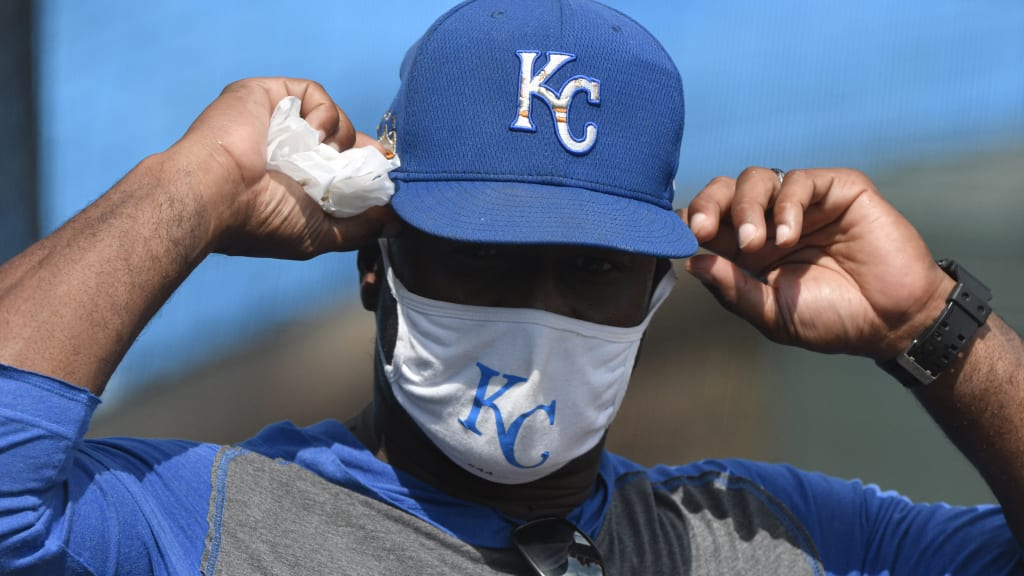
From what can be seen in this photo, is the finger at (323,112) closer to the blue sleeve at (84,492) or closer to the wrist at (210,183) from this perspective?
the wrist at (210,183)

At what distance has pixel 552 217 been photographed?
1.78 metres

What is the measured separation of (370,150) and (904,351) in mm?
1104

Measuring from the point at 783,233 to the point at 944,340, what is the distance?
1.32ft

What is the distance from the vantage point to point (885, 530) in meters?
2.25

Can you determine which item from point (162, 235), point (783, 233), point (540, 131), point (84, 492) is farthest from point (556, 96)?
point (84, 492)

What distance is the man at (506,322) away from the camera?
1.63m

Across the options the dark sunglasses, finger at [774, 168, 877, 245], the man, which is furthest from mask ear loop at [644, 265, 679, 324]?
the dark sunglasses

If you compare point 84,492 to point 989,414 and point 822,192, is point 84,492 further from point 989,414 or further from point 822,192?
point 989,414

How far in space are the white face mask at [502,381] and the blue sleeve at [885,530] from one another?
0.58 metres

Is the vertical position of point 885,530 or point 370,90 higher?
point 370,90

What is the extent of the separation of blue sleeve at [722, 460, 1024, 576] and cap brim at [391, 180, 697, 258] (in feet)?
2.31

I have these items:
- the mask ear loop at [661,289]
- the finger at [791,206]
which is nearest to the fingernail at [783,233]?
the finger at [791,206]

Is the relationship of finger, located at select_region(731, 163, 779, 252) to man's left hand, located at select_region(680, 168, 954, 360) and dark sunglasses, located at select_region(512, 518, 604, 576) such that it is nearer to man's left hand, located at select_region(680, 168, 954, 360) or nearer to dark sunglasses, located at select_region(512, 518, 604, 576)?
man's left hand, located at select_region(680, 168, 954, 360)

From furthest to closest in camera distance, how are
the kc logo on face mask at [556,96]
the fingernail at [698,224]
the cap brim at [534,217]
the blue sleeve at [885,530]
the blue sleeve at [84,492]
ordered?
the blue sleeve at [885,530] → the fingernail at [698,224] → the kc logo on face mask at [556,96] → the cap brim at [534,217] → the blue sleeve at [84,492]
